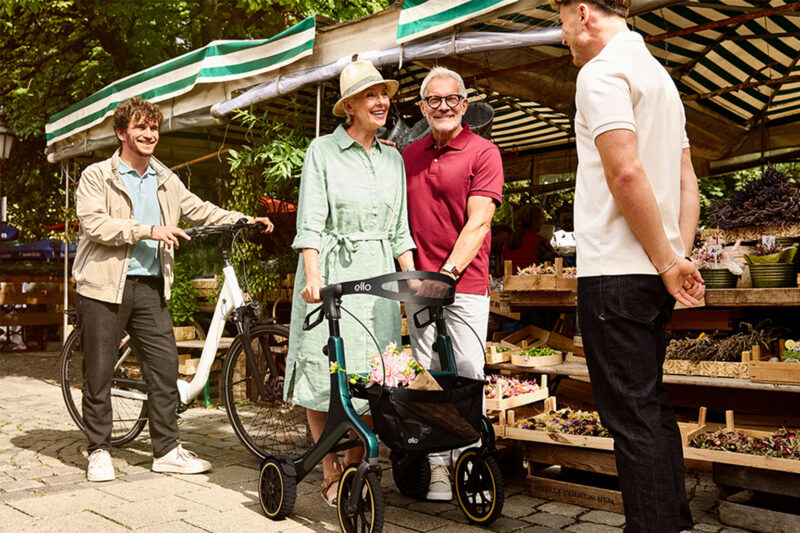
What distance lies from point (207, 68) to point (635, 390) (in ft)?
17.2

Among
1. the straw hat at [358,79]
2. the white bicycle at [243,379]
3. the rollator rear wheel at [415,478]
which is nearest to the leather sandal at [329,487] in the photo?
the rollator rear wheel at [415,478]

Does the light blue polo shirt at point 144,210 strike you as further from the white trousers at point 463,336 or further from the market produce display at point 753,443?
the market produce display at point 753,443

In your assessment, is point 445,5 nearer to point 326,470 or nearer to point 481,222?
point 481,222

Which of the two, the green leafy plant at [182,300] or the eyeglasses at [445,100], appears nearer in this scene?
the eyeglasses at [445,100]

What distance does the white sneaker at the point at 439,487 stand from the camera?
3828mm

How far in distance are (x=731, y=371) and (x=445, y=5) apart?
9.02 feet

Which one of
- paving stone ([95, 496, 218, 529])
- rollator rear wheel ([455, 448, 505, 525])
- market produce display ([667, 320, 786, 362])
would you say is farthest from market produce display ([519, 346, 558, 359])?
paving stone ([95, 496, 218, 529])

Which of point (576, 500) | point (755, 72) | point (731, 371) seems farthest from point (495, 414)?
point (755, 72)

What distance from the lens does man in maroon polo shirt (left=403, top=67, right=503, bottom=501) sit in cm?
369

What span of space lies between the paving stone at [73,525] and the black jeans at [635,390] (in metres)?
2.39

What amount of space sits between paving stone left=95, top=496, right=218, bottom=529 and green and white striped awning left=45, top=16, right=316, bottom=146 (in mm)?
3347

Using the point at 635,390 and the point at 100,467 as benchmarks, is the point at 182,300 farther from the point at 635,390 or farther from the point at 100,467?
the point at 635,390

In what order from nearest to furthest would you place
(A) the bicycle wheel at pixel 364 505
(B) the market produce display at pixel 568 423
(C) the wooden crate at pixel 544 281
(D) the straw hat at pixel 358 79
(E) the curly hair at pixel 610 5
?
(E) the curly hair at pixel 610 5, (A) the bicycle wheel at pixel 364 505, (D) the straw hat at pixel 358 79, (B) the market produce display at pixel 568 423, (C) the wooden crate at pixel 544 281

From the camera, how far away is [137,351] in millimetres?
4840
